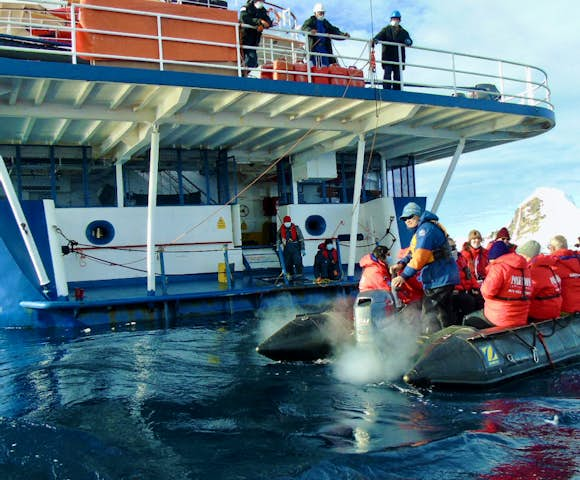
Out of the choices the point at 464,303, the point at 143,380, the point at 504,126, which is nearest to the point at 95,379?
the point at 143,380

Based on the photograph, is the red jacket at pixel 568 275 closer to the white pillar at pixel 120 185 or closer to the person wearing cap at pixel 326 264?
the person wearing cap at pixel 326 264

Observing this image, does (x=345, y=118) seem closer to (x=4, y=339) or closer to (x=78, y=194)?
(x=78, y=194)

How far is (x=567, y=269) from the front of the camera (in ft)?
26.2

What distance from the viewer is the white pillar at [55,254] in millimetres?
10931

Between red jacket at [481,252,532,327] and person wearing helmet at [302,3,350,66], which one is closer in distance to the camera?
red jacket at [481,252,532,327]

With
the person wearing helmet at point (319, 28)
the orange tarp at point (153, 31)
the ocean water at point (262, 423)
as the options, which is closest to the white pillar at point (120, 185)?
the orange tarp at point (153, 31)

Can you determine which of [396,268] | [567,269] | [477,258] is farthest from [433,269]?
[477,258]

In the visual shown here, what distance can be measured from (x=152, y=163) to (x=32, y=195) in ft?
13.0

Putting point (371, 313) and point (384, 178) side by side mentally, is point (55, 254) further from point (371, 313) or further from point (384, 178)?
point (384, 178)

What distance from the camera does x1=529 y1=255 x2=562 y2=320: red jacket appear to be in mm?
7449

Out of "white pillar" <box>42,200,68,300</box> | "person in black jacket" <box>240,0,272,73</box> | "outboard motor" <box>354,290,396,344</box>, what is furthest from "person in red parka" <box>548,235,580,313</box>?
"white pillar" <box>42,200,68,300</box>

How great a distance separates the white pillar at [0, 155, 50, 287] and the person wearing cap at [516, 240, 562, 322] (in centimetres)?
813

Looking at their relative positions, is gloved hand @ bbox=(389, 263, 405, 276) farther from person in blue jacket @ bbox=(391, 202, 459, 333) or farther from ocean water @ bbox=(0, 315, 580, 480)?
ocean water @ bbox=(0, 315, 580, 480)

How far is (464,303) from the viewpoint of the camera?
Answer: 7.89 meters
